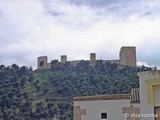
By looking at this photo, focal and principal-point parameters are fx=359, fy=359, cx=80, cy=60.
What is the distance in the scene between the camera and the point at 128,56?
289 ft

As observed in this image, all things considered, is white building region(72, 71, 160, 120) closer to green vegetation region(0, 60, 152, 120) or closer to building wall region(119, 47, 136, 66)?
green vegetation region(0, 60, 152, 120)

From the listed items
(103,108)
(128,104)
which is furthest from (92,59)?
(128,104)

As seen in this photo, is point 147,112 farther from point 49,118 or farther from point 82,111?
point 49,118

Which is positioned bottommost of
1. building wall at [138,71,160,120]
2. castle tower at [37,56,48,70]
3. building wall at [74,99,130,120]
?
building wall at [74,99,130,120]

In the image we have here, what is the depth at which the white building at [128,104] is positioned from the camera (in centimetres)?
1309

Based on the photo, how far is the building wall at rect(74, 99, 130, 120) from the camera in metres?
14.6

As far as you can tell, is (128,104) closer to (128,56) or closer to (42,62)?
(128,56)

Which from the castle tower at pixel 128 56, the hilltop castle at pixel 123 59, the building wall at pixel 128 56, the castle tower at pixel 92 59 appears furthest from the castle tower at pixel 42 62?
the castle tower at pixel 128 56

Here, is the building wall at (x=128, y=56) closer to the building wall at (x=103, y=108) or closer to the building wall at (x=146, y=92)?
the building wall at (x=103, y=108)

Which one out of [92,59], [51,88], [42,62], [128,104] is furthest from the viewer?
[42,62]

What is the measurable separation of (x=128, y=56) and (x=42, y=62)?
22837mm

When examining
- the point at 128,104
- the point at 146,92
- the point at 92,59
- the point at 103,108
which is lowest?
the point at 103,108

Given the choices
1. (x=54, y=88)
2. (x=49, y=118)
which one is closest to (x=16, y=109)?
(x=49, y=118)

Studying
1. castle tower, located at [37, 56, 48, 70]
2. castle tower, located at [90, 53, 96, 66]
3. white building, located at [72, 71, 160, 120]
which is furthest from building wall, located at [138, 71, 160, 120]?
castle tower, located at [37, 56, 48, 70]
